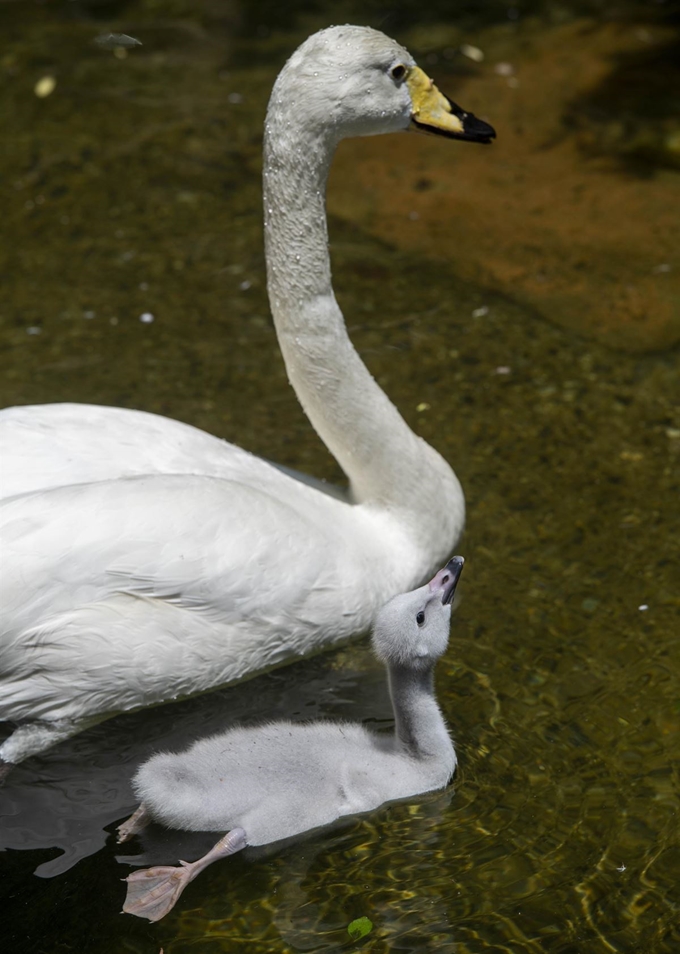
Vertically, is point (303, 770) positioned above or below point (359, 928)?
above

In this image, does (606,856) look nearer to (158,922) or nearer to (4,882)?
(158,922)

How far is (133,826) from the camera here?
3.84 meters

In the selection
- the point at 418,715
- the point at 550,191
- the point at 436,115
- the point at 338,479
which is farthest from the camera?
the point at 550,191

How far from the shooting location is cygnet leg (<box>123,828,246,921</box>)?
3.58 meters

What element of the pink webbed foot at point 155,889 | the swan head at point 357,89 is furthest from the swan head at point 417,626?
the swan head at point 357,89

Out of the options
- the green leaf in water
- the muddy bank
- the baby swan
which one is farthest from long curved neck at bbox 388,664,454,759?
the muddy bank

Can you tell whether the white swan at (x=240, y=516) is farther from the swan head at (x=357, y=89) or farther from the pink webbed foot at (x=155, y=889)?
the pink webbed foot at (x=155, y=889)

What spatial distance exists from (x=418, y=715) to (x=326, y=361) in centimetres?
125

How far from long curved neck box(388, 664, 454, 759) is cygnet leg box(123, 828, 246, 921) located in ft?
1.90

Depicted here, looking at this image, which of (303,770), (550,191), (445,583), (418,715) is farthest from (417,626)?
(550,191)

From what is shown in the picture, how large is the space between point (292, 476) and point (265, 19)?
5552 mm

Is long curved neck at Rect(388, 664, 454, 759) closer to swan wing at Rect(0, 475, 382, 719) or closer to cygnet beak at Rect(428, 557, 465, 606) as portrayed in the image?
cygnet beak at Rect(428, 557, 465, 606)

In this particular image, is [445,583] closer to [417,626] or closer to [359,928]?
[417,626]

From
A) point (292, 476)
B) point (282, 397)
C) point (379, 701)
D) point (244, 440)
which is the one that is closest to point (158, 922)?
point (379, 701)
